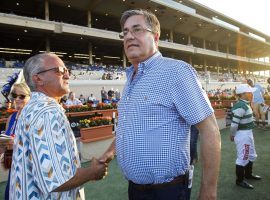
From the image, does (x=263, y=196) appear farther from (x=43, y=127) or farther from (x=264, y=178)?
(x=43, y=127)

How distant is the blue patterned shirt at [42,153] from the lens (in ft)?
5.92

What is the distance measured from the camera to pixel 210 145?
188cm

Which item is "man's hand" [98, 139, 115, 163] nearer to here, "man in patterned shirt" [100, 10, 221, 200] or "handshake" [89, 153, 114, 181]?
"handshake" [89, 153, 114, 181]

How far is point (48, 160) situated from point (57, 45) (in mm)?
35895

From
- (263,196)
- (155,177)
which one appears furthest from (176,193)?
(263,196)

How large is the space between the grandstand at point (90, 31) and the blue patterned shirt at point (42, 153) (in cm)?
2013

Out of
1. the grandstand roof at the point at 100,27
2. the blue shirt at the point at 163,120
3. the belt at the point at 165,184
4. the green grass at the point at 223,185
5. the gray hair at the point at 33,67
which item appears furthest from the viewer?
the grandstand roof at the point at 100,27

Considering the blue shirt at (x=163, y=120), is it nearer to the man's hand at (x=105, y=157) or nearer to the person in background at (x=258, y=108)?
the man's hand at (x=105, y=157)

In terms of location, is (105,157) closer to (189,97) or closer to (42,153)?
(42,153)

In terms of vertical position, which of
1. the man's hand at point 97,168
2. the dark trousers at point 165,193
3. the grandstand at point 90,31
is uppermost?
the grandstand at point 90,31

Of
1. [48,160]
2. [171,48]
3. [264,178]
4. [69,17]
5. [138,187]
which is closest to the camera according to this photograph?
[48,160]

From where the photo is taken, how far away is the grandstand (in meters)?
26.8

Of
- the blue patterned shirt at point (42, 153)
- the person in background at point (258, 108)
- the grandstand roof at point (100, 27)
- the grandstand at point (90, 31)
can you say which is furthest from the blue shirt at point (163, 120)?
the grandstand roof at point (100, 27)

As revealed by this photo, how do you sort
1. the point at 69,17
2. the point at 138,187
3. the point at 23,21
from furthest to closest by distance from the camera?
the point at 69,17
the point at 23,21
the point at 138,187
